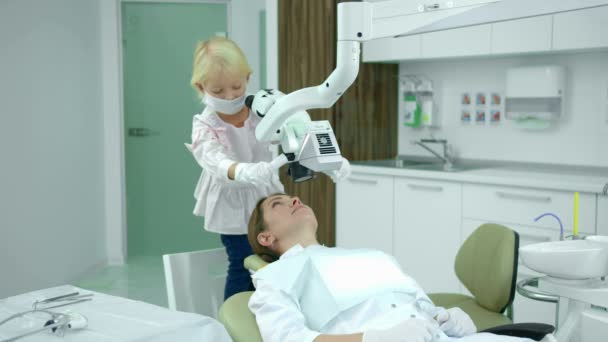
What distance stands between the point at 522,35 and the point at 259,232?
2.15m

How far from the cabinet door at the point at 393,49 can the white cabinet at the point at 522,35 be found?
0.53 meters

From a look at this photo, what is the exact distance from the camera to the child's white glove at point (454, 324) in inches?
67.5

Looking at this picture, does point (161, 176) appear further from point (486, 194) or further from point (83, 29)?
point (486, 194)

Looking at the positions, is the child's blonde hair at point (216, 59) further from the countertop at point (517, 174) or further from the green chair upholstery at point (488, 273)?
the countertop at point (517, 174)

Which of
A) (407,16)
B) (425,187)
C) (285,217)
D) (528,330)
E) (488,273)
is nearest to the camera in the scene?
(407,16)

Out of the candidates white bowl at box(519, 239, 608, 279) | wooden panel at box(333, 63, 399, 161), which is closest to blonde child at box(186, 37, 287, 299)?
white bowl at box(519, 239, 608, 279)

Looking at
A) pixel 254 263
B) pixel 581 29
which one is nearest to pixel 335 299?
pixel 254 263

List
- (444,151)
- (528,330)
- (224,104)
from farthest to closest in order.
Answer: (444,151), (224,104), (528,330)

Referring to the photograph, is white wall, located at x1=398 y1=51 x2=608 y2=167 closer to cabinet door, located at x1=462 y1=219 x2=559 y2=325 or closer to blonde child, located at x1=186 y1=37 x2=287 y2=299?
cabinet door, located at x1=462 y1=219 x2=559 y2=325

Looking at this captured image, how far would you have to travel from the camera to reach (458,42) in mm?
3760

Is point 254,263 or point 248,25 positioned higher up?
point 248,25

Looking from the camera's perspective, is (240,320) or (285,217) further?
(285,217)

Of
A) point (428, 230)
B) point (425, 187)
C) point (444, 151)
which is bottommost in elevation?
point (428, 230)

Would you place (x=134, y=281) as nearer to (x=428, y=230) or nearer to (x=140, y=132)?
(x=140, y=132)
